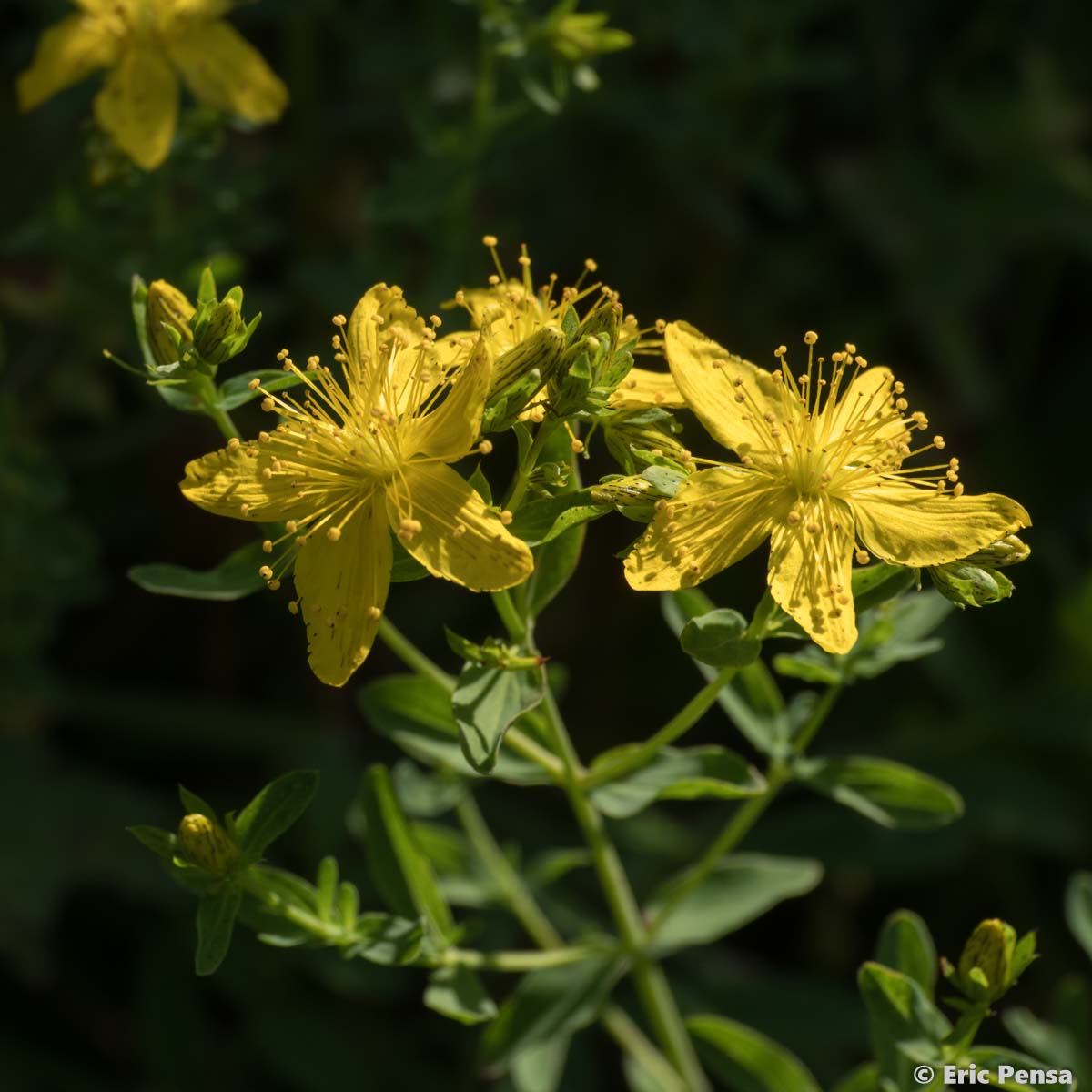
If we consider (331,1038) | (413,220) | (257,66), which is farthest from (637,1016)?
(257,66)

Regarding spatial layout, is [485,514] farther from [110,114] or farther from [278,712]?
[278,712]

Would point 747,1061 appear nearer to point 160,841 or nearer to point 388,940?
point 388,940

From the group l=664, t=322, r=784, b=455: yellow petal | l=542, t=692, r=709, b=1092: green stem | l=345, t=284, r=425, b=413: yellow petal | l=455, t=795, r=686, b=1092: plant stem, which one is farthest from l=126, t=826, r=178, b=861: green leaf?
l=664, t=322, r=784, b=455: yellow petal

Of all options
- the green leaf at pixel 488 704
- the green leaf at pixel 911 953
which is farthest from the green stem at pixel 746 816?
the green leaf at pixel 488 704

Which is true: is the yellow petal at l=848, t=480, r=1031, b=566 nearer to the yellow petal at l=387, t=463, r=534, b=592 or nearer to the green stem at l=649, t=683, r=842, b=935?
the green stem at l=649, t=683, r=842, b=935

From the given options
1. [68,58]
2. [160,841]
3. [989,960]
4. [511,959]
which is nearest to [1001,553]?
[989,960]

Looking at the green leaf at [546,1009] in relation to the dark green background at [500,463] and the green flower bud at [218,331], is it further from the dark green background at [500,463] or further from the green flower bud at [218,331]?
the green flower bud at [218,331]
